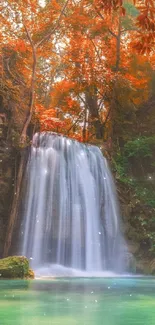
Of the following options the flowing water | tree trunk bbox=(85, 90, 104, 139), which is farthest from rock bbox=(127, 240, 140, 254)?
the flowing water

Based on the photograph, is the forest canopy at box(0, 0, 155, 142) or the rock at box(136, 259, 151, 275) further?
the forest canopy at box(0, 0, 155, 142)

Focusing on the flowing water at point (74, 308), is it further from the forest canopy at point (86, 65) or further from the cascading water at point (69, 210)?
the forest canopy at point (86, 65)

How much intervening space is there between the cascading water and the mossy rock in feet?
6.37

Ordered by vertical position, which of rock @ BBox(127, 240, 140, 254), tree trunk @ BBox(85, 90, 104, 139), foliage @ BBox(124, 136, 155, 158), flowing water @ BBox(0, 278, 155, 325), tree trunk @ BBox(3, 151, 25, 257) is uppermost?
tree trunk @ BBox(85, 90, 104, 139)

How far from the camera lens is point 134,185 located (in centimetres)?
1403

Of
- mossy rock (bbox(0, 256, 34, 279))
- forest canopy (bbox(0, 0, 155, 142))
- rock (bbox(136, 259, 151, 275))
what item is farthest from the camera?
forest canopy (bbox(0, 0, 155, 142))

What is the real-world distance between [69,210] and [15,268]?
156 inches

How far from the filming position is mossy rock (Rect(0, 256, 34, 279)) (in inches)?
312

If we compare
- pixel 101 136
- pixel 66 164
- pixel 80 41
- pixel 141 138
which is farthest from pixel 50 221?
pixel 80 41

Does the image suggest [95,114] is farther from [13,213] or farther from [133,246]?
[13,213]

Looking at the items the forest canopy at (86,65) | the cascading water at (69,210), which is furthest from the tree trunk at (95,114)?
the cascading water at (69,210)

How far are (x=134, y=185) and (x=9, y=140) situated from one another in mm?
4707

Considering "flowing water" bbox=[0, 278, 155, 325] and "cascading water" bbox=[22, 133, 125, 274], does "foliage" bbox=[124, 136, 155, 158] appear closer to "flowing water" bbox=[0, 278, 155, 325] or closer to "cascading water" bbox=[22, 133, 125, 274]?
"cascading water" bbox=[22, 133, 125, 274]

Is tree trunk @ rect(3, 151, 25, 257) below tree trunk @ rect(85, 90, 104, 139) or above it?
below
